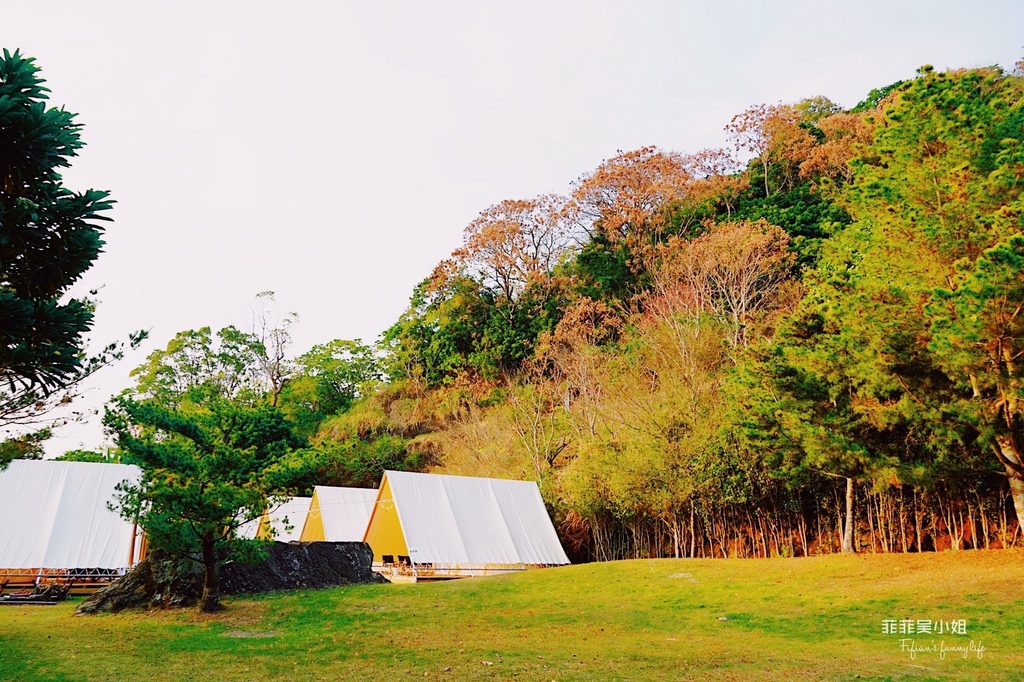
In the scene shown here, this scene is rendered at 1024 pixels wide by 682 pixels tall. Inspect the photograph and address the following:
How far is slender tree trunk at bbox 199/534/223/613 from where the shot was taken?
30.0ft

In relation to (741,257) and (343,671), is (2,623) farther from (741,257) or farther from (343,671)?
(741,257)

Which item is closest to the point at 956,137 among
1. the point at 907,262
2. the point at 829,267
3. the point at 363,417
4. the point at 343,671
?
the point at 907,262

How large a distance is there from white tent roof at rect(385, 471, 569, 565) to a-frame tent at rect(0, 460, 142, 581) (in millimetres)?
5388

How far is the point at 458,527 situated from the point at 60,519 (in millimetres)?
7780

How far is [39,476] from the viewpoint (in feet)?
45.9

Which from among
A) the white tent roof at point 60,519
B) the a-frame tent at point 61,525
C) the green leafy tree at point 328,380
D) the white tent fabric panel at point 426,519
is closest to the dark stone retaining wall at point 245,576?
the white tent fabric panel at point 426,519

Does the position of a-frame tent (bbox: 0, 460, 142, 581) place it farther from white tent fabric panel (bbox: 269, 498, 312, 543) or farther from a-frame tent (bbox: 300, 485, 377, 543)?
white tent fabric panel (bbox: 269, 498, 312, 543)

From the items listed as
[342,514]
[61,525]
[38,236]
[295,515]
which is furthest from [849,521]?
[61,525]

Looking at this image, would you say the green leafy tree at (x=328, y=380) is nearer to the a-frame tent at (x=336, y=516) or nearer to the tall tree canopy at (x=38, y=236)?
the a-frame tent at (x=336, y=516)

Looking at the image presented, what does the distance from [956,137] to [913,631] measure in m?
5.95

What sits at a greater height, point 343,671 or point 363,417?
point 363,417

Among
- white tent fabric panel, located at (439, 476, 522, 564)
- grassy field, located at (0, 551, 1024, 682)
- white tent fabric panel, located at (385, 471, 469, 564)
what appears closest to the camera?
grassy field, located at (0, 551, 1024, 682)

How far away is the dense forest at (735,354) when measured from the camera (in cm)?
866

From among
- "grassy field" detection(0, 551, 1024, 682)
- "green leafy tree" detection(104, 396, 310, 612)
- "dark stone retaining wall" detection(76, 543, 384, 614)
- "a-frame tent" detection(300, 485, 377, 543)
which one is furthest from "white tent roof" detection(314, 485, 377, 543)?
"green leafy tree" detection(104, 396, 310, 612)
